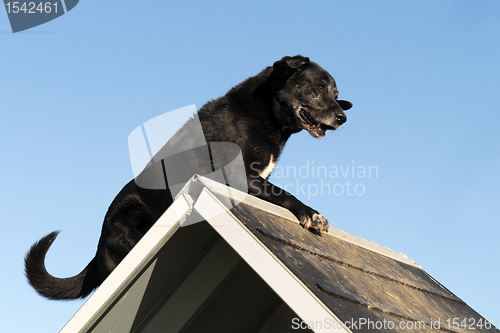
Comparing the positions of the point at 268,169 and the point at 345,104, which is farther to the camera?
the point at 345,104

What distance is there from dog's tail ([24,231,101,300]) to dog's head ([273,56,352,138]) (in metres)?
2.30

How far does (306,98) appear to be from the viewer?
4.43 meters

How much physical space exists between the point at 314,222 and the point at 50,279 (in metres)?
2.16

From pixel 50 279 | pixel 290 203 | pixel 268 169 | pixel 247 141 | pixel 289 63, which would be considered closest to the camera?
pixel 290 203

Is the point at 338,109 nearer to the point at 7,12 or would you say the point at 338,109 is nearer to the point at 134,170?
the point at 134,170

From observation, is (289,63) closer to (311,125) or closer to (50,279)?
(311,125)

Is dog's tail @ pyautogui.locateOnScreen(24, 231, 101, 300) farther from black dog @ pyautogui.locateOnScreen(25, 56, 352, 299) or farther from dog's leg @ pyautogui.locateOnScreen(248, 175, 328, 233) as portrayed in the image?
dog's leg @ pyautogui.locateOnScreen(248, 175, 328, 233)

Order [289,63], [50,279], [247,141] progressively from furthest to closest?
[289,63], [247,141], [50,279]

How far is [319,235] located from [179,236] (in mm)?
857

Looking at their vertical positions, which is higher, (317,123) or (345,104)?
(345,104)

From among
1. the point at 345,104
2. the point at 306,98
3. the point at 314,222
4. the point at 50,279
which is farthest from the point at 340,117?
the point at 50,279

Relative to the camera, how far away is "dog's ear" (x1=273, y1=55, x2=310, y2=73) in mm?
4363

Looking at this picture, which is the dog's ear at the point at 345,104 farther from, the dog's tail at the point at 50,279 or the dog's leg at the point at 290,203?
the dog's tail at the point at 50,279

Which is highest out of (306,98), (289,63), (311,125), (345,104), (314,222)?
(345,104)
